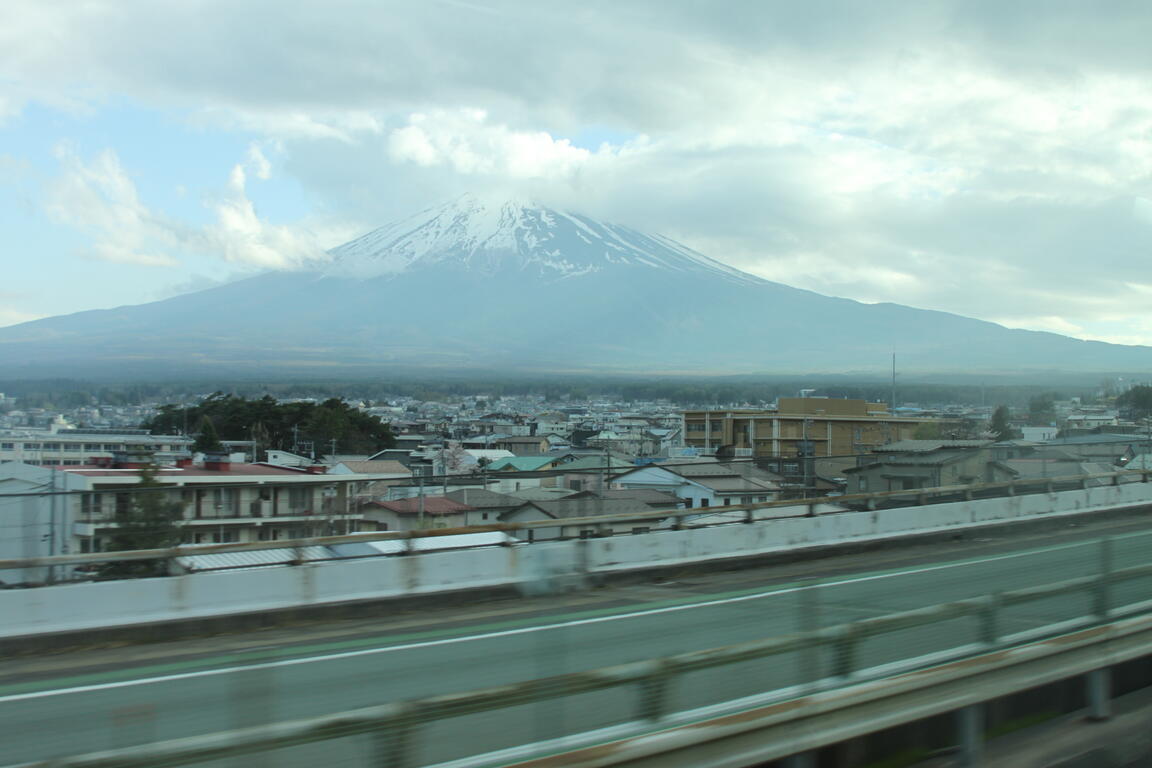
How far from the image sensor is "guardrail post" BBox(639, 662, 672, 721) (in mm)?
4898

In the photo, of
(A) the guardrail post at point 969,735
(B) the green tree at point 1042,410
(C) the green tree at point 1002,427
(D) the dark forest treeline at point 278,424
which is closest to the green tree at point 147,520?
(A) the guardrail post at point 969,735

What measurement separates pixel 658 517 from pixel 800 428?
125ft

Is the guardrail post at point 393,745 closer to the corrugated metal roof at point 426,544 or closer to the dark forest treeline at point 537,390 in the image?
the corrugated metal roof at point 426,544

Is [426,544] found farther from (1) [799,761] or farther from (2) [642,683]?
(2) [642,683]

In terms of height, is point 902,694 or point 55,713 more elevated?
point 55,713

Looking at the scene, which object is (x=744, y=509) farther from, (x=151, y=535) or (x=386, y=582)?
(x=151, y=535)

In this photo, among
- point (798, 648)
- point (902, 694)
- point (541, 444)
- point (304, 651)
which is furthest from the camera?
point (541, 444)

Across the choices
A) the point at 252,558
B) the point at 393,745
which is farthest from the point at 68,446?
the point at 393,745

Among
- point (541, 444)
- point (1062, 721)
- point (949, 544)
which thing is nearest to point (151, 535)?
point (1062, 721)

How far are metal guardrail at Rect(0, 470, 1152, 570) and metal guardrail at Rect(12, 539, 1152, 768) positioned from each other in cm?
812

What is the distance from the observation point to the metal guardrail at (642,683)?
12.1 ft

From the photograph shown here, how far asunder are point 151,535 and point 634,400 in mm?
127509

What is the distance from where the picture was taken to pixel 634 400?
139125 millimetres

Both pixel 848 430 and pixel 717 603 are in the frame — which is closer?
pixel 717 603
